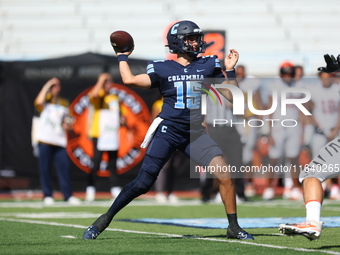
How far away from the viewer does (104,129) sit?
11867 mm

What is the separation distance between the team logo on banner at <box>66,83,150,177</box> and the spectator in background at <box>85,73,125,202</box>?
1.03 metres

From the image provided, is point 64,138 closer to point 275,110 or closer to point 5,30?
point 275,110

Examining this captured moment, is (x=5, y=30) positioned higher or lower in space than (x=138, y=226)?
higher

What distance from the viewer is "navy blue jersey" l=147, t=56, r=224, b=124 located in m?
6.00

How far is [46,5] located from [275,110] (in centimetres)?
754

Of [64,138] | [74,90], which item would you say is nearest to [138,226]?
[64,138]

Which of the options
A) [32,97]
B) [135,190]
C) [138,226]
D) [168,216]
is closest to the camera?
[135,190]

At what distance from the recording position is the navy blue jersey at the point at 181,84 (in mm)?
6000

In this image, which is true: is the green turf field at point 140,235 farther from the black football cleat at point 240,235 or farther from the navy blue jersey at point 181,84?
the navy blue jersey at point 181,84

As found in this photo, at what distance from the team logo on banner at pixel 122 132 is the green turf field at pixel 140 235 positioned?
9.93 ft

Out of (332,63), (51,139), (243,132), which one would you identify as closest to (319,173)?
(332,63)

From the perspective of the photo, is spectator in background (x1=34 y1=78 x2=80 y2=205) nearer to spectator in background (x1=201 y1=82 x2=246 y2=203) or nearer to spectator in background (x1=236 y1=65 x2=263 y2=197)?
spectator in background (x1=201 y1=82 x2=246 y2=203)

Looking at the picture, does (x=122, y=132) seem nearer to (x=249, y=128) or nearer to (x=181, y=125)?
(x=249, y=128)

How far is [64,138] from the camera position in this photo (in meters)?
11.6
